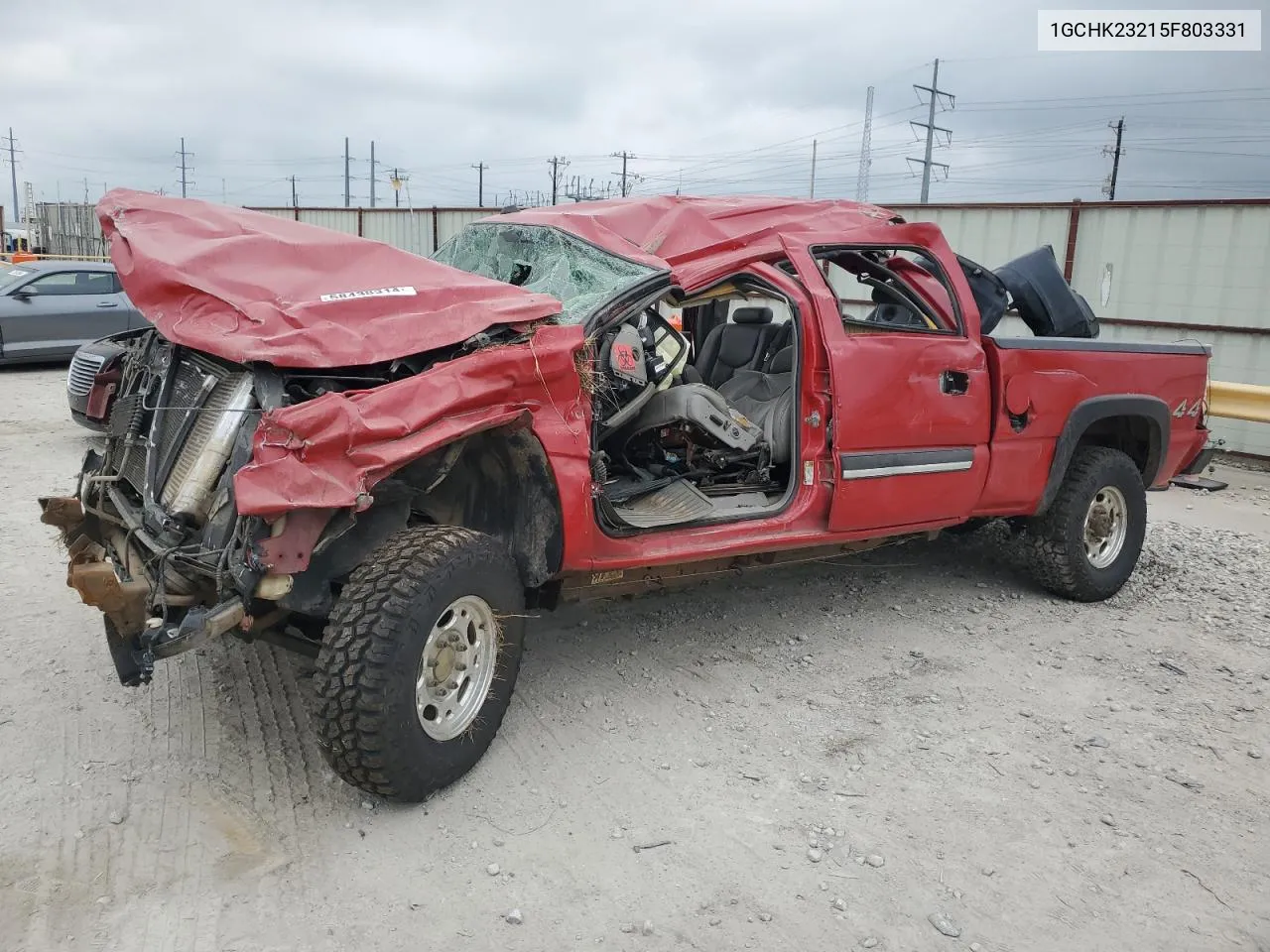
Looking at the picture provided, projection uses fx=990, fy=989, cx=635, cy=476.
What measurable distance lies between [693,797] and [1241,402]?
845cm

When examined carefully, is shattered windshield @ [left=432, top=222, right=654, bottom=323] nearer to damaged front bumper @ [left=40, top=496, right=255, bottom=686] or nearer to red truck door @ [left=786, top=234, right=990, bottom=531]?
red truck door @ [left=786, top=234, right=990, bottom=531]

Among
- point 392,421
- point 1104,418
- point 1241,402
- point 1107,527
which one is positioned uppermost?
point 392,421

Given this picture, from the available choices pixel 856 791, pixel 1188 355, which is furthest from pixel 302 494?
pixel 1188 355

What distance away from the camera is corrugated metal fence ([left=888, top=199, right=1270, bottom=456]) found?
10.5 m

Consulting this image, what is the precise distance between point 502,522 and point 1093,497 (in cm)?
368

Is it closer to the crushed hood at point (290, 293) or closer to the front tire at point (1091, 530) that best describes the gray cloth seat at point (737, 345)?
the front tire at point (1091, 530)

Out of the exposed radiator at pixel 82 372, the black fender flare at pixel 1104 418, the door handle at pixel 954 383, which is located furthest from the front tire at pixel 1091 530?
the exposed radiator at pixel 82 372

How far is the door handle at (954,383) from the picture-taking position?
495cm

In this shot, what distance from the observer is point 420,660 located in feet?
10.4

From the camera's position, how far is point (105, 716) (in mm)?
3850

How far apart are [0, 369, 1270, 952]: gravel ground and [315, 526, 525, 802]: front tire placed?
213 mm

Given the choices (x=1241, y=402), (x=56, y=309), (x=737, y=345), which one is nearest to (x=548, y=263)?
(x=737, y=345)

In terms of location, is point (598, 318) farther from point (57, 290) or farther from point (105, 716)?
point (57, 290)

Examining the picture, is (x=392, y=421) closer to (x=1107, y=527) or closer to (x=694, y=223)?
(x=694, y=223)
